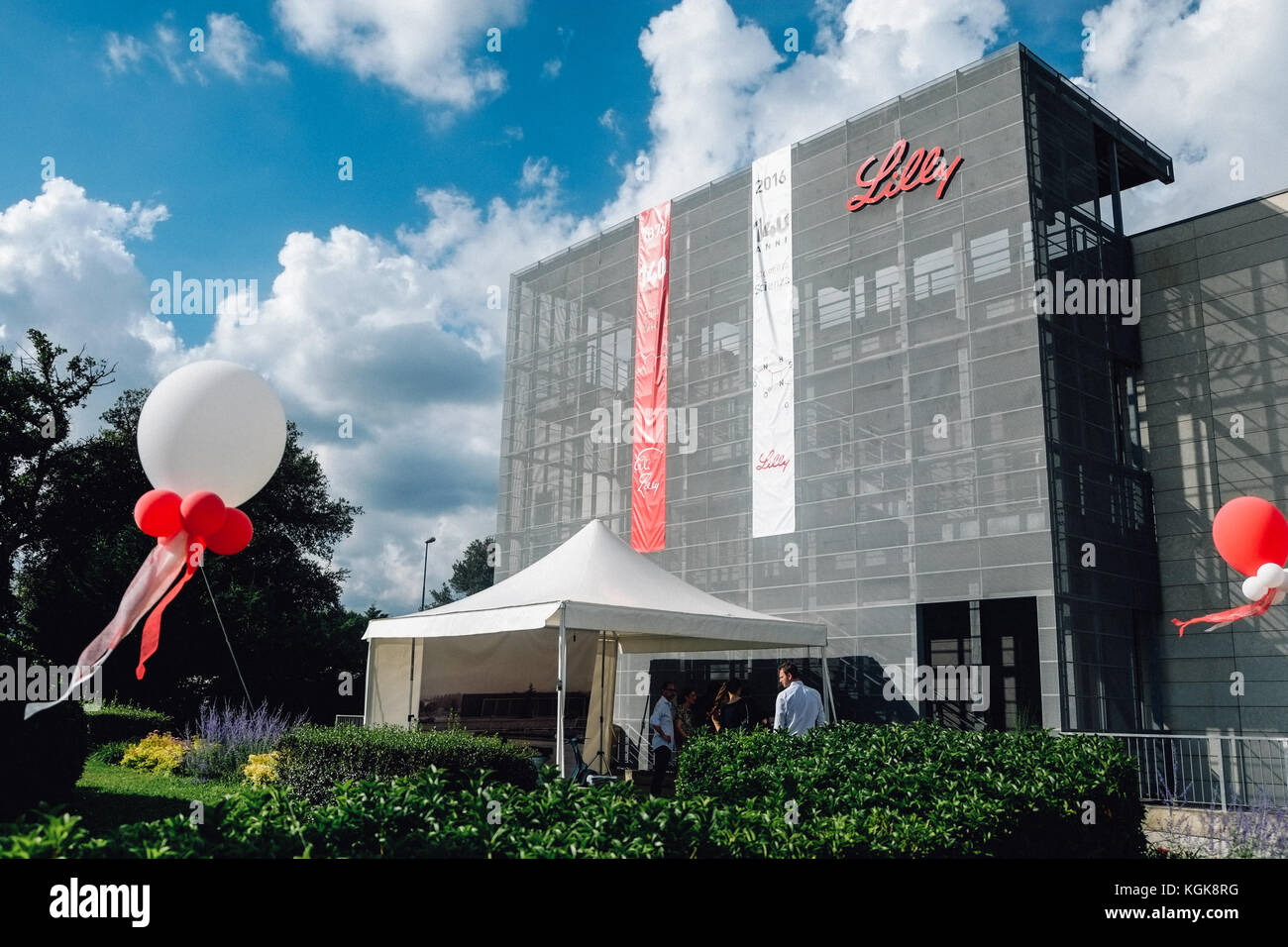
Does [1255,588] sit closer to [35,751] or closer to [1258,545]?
[1258,545]

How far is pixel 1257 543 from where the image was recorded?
8.11 metres

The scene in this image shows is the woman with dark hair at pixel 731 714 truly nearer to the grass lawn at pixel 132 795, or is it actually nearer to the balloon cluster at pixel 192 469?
the grass lawn at pixel 132 795

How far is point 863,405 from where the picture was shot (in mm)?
19859

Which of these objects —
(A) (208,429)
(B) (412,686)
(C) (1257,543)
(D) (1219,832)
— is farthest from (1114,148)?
(A) (208,429)

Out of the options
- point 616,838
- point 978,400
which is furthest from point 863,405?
point 616,838

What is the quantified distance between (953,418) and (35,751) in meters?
15.0

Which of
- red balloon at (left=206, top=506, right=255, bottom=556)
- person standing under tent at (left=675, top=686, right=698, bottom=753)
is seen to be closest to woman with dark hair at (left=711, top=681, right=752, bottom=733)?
person standing under tent at (left=675, top=686, right=698, bottom=753)

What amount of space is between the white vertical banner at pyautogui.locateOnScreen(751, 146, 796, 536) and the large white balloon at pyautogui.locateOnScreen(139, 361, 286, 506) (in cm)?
1426

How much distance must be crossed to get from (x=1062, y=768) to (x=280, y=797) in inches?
207

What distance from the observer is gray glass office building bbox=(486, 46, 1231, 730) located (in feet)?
57.4

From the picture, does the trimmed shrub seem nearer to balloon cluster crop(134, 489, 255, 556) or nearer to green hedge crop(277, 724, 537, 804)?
green hedge crop(277, 724, 537, 804)

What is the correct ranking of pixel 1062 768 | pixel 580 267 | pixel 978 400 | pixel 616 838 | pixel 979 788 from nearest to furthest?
1. pixel 616 838
2. pixel 979 788
3. pixel 1062 768
4. pixel 978 400
5. pixel 580 267
